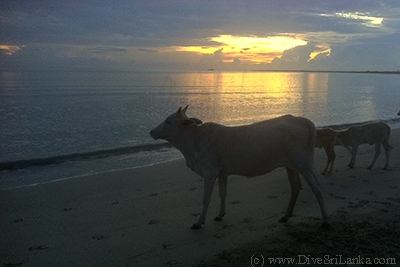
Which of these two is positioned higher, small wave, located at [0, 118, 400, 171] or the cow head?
the cow head

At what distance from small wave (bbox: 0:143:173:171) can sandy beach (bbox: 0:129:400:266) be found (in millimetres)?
3691

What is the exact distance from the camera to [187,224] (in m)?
6.53

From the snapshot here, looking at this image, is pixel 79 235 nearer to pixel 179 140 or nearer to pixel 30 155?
pixel 179 140

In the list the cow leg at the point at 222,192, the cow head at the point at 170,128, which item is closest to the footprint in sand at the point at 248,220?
the cow leg at the point at 222,192

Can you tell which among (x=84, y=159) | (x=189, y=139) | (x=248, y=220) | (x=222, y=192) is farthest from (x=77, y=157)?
(x=248, y=220)

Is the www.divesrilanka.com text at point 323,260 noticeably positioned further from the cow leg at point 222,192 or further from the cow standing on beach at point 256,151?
the cow leg at point 222,192

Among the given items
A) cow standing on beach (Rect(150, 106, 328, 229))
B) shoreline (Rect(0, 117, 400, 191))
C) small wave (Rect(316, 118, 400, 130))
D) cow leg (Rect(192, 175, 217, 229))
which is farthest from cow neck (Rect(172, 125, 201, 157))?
small wave (Rect(316, 118, 400, 130))

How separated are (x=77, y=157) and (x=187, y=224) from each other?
8884mm

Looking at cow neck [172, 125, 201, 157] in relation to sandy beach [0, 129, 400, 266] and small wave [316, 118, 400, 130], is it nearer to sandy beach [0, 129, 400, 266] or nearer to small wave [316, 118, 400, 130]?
sandy beach [0, 129, 400, 266]

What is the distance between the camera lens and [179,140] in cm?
682

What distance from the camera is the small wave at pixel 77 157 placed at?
41.6 ft

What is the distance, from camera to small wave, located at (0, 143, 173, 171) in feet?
41.6

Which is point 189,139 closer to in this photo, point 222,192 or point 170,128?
Answer: point 170,128

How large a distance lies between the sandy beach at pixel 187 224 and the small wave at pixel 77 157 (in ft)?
12.1
